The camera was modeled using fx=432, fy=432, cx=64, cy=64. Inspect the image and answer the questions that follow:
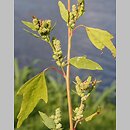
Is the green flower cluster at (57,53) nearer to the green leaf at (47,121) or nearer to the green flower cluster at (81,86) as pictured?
the green flower cluster at (81,86)

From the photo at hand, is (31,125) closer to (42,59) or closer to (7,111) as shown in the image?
(7,111)

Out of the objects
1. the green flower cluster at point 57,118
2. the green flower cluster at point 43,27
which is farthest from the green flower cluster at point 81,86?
the green flower cluster at point 43,27

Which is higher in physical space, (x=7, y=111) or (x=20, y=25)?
(x=20, y=25)

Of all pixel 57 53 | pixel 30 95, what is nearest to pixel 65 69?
pixel 57 53

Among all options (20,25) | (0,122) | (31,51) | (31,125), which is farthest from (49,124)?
(20,25)

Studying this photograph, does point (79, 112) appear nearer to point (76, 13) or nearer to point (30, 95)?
point (30, 95)

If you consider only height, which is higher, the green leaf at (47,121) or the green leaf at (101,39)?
the green leaf at (101,39)
